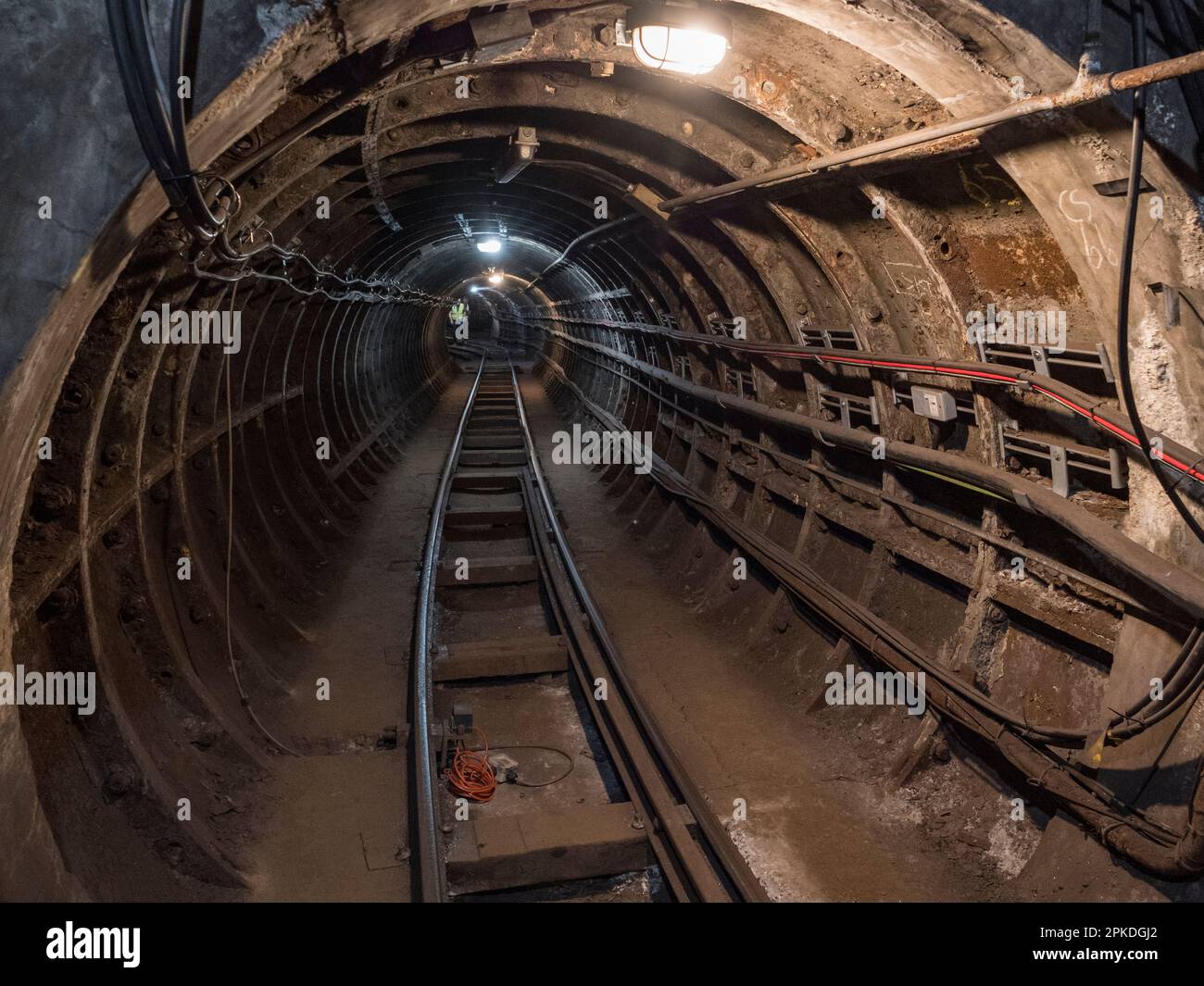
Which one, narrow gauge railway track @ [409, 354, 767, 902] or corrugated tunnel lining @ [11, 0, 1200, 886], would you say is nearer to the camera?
corrugated tunnel lining @ [11, 0, 1200, 886]

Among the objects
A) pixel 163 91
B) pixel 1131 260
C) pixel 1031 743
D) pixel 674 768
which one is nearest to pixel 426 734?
pixel 674 768

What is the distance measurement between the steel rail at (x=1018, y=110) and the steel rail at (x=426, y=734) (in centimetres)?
424

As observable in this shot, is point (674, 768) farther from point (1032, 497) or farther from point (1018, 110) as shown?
point (1018, 110)

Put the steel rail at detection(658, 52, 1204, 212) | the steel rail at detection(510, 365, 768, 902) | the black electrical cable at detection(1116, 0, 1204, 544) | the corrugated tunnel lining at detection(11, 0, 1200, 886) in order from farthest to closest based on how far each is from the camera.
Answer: the steel rail at detection(510, 365, 768, 902), the corrugated tunnel lining at detection(11, 0, 1200, 886), the black electrical cable at detection(1116, 0, 1204, 544), the steel rail at detection(658, 52, 1204, 212)

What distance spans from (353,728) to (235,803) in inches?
53.6

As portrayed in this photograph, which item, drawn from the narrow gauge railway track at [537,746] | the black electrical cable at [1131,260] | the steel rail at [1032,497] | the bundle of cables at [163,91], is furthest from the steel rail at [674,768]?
the bundle of cables at [163,91]

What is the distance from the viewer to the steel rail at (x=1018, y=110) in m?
2.89

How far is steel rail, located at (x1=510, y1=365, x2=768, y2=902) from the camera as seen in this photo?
465 cm

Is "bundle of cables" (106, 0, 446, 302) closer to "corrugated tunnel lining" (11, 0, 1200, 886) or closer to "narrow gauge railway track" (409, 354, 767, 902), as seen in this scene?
"corrugated tunnel lining" (11, 0, 1200, 886)

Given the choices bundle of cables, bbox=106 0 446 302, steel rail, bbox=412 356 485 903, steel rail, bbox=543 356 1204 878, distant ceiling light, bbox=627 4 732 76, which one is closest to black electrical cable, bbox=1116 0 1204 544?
steel rail, bbox=543 356 1204 878

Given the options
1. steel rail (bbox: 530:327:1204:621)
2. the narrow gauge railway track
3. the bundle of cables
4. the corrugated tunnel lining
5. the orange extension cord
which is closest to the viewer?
the bundle of cables

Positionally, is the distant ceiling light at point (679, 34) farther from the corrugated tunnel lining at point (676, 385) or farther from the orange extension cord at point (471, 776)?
the orange extension cord at point (471, 776)

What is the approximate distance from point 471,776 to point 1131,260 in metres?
4.67

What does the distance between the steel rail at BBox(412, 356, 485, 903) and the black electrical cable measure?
3.80 m
